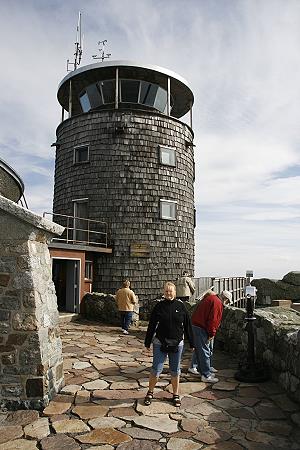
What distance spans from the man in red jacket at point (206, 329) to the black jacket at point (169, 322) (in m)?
0.91

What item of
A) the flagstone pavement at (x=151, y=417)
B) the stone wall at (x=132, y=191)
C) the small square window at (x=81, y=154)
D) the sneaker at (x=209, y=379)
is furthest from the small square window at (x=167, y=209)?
the sneaker at (x=209, y=379)

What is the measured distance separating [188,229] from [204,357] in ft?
36.2

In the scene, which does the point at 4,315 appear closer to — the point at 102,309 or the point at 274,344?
the point at 274,344

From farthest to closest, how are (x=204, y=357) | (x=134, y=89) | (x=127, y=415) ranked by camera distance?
(x=134, y=89), (x=204, y=357), (x=127, y=415)

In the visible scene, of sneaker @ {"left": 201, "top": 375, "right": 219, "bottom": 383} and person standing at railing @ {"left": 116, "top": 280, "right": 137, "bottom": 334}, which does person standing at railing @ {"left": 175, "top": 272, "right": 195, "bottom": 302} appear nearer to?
person standing at railing @ {"left": 116, "top": 280, "right": 137, "bottom": 334}

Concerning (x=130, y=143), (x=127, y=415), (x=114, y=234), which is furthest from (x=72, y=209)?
(x=127, y=415)

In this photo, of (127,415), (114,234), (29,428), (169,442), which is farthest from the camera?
(114,234)

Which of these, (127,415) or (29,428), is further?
(127,415)

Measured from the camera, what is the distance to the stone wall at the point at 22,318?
4.89 metres

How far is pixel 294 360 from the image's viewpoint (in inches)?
208

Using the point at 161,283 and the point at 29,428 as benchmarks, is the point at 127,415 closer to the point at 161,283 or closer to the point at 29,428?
the point at 29,428

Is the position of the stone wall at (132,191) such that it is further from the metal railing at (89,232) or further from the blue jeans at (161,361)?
the blue jeans at (161,361)

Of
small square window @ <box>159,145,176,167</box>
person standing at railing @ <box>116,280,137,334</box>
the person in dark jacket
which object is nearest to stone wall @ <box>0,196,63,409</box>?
the person in dark jacket

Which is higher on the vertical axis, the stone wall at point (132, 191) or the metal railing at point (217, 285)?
the stone wall at point (132, 191)
